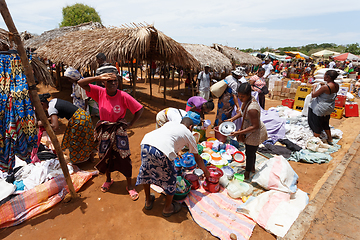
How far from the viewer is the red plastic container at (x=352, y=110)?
6734 mm

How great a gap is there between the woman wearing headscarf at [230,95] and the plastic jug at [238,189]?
2.10 meters

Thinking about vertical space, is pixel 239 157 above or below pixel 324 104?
below

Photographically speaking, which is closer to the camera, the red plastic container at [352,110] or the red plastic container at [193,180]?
the red plastic container at [193,180]

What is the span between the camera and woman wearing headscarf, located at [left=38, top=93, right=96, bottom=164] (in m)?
2.98

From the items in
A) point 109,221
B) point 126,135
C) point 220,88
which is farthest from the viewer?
point 220,88

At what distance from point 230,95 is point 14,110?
13.6 feet

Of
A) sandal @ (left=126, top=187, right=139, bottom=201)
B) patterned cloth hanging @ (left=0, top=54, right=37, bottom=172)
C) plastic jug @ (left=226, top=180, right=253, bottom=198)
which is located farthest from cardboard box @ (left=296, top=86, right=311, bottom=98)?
patterned cloth hanging @ (left=0, top=54, right=37, bottom=172)

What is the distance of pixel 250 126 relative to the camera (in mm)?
2963

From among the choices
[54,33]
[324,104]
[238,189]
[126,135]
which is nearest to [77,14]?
[54,33]

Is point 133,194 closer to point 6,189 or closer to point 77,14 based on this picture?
point 6,189

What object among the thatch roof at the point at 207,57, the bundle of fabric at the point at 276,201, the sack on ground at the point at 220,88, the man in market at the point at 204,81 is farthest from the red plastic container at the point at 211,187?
the thatch roof at the point at 207,57

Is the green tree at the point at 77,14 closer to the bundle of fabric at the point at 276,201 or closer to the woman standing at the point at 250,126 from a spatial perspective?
the woman standing at the point at 250,126

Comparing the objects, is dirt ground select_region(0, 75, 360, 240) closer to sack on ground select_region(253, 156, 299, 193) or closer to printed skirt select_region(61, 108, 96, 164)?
sack on ground select_region(253, 156, 299, 193)

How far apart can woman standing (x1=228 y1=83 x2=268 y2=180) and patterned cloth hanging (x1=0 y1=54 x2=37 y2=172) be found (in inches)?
114
